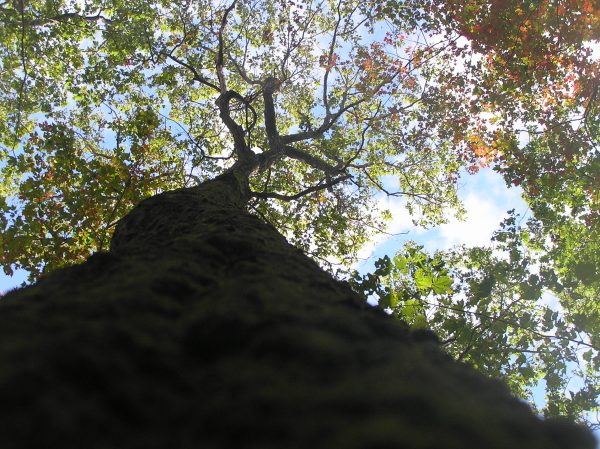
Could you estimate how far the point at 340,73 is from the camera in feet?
45.1

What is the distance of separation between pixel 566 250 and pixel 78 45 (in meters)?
14.2

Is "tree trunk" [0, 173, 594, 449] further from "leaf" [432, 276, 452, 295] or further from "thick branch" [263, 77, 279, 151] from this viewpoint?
"thick branch" [263, 77, 279, 151]

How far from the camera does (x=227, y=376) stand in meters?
1.01

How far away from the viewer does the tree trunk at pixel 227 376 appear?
0.80 m

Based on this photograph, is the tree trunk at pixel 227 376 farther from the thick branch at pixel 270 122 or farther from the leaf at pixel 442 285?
the thick branch at pixel 270 122

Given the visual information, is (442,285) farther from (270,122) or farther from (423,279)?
(270,122)

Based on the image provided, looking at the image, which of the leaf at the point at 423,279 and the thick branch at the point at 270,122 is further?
the thick branch at the point at 270,122

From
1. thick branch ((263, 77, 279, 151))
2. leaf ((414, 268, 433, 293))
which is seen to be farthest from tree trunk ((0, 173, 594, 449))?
thick branch ((263, 77, 279, 151))

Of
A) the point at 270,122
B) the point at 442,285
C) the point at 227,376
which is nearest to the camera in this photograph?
the point at 227,376

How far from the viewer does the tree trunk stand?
80cm

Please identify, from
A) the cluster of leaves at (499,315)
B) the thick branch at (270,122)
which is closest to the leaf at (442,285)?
the cluster of leaves at (499,315)

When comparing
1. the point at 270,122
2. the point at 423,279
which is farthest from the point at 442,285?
the point at 270,122

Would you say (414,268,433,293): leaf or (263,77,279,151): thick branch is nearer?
(414,268,433,293): leaf

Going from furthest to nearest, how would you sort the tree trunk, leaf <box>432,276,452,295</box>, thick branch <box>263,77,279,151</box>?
thick branch <box>263,77,279,151</box>
leaf <box>432,276,452,295</box>
the tree trunk
